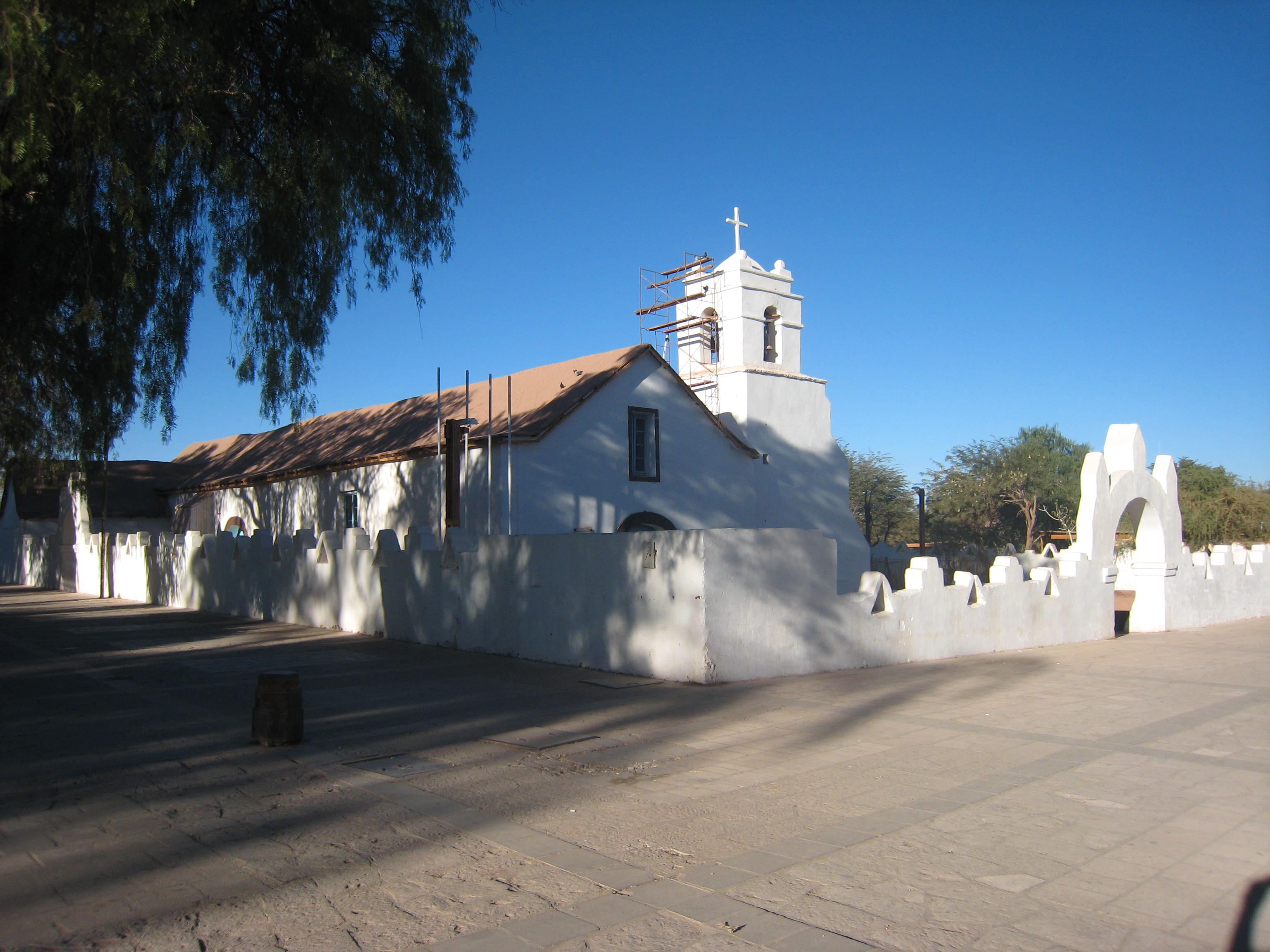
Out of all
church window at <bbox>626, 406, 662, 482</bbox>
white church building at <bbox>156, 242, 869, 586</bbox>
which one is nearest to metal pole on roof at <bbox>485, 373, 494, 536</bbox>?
white church building at <bbox>156, 242, 869, 586</bbox>

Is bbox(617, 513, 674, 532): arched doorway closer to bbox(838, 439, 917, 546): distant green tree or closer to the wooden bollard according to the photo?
the wooden bollard

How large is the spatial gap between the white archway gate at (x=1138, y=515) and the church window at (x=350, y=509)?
A: 57.6ft

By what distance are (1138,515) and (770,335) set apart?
42.5ft

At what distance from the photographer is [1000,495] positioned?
175ft

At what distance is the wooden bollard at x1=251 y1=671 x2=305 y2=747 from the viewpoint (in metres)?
7.91

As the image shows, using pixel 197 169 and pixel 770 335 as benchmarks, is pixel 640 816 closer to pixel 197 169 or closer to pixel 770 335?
pixel 197 169

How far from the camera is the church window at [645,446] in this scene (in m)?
23.2

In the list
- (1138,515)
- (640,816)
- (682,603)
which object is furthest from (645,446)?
(640,816)

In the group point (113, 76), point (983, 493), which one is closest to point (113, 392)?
point (113, 76)

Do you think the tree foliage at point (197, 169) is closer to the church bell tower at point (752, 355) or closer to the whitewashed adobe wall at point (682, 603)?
the whitewashed adobe wall at point (682, 603)

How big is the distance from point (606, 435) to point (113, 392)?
36.3 ft

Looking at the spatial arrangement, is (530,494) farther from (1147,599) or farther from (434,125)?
(1147,599)

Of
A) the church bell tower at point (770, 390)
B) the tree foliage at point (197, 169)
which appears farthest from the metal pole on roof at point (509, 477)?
the church bell tower at point (770, 390)

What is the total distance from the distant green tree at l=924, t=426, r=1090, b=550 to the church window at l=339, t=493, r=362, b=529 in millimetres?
37513
